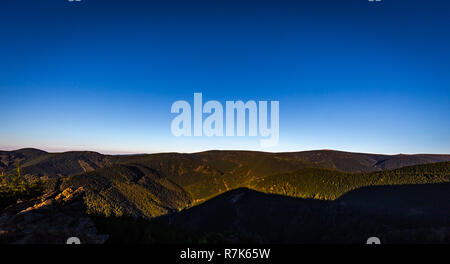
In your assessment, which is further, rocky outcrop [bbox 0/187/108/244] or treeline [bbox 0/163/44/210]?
treeline [bbox 0/163/44/210]

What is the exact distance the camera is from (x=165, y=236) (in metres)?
11.4

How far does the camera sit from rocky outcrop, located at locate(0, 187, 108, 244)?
9.52 metres

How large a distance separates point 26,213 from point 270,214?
522 ft

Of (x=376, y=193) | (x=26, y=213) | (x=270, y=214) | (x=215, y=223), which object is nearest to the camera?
(x=26, y=213)

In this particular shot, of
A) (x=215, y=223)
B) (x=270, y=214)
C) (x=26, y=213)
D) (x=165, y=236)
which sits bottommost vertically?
(x=215, y=223)

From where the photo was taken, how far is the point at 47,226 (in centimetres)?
1045

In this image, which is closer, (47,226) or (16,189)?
(47,226)

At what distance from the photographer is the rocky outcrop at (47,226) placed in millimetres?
9523

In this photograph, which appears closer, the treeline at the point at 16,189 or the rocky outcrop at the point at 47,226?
the rocky outcrop at the point at 47,226

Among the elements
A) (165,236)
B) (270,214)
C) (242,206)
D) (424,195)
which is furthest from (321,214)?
(165,236)

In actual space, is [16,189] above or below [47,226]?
above
